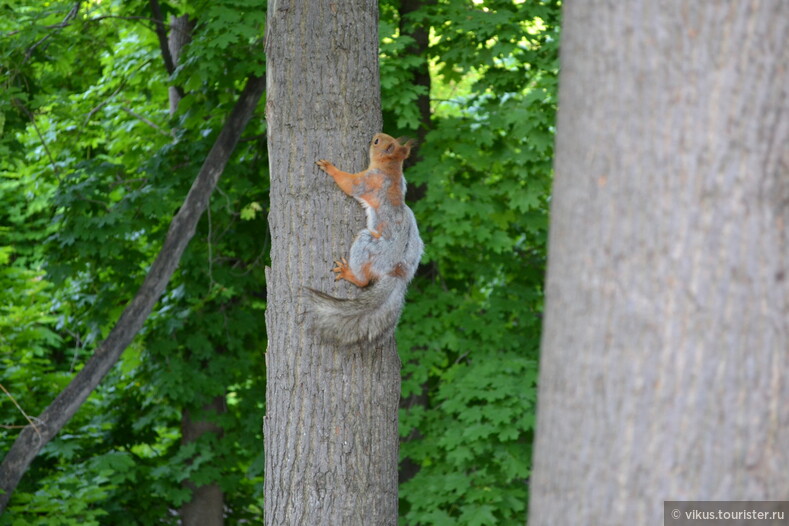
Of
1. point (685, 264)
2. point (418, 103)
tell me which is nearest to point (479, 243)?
point (418, 103)

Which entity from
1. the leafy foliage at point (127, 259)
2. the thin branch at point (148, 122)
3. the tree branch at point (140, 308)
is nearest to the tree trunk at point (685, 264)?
the leafy foliage at point (127, 259)

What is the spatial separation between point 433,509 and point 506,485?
0.59 meters

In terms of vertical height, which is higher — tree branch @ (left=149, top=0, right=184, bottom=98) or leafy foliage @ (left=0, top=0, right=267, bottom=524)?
tree branch @ (left=149, top=0, right=184, bottom=98)

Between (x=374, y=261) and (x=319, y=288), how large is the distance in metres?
0.30

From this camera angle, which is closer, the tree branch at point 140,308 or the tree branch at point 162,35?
the tree branch at point 140,308

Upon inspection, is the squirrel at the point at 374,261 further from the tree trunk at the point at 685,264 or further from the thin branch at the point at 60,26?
the thin branch at the point at 60,26

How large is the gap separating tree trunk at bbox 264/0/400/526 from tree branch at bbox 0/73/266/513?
316 cm

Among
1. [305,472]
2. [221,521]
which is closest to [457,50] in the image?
[305,472]

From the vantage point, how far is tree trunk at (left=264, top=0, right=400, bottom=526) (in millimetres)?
3514

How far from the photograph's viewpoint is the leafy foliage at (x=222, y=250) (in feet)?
20.3

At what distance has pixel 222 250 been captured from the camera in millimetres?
7855

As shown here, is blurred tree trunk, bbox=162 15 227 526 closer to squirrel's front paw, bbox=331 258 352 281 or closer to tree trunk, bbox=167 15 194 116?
tree trunk, bbox=167 15 194 116

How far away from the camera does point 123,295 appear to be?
766cm

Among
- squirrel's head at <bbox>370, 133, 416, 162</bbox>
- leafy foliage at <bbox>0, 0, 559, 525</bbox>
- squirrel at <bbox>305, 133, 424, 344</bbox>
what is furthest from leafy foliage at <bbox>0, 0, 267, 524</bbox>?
squirrel at <bbox>305, 133, 424, 344</bbox>
